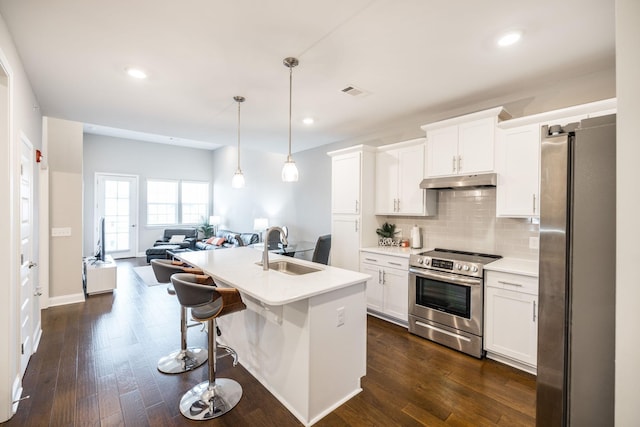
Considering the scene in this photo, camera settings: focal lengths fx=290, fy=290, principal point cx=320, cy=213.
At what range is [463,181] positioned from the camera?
3.16m

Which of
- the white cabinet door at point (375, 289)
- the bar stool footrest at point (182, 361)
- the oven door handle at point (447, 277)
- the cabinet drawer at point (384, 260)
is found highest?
the cabinet drawer at point (384, 260)

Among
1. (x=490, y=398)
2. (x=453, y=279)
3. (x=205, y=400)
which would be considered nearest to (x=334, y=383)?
(x=205, y=400)

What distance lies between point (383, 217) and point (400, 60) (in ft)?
7.87

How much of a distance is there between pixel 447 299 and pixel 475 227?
96cm

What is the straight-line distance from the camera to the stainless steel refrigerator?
100 cm

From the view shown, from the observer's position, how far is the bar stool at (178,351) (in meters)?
2.46

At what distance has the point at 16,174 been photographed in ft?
6.98

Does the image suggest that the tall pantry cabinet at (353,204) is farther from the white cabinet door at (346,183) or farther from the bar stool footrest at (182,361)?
the bar stool footrest at (182,361)

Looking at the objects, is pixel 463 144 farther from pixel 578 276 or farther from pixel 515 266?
pixel 578 276

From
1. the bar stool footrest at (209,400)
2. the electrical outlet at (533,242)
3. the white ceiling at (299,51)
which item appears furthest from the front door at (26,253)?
the electrical outlet at (533,242)

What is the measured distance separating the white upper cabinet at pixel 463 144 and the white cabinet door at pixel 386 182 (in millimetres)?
568

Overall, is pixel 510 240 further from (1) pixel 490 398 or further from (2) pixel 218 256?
(2) pixel 218 256

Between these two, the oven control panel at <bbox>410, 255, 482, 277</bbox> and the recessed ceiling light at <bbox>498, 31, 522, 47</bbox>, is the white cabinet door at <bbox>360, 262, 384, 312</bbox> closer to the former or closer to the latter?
the oven control panel at <bbox>410, 255, 482, 277</bbox>

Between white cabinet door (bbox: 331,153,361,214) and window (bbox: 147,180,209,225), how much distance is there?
6740 millimetres
